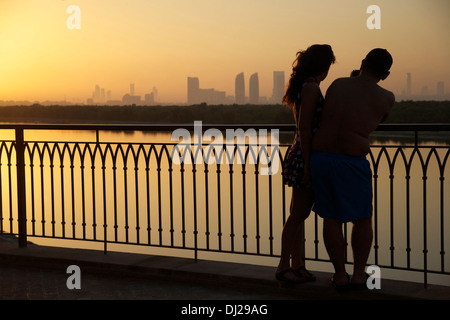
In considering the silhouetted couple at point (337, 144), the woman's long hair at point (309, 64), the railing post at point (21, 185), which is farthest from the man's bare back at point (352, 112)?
the railing post at point (21, 185)

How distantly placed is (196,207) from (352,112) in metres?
6.36

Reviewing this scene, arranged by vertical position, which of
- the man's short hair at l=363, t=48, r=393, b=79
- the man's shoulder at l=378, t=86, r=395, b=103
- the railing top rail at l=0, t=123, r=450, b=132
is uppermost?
the man's short hair at l=363, t=48, r=393, b=79

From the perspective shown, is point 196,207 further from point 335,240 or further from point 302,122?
point 302,122

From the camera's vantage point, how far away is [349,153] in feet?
12.1

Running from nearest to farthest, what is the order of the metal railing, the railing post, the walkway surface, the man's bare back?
the man's bare back
the walkway surface
the metal railing
the railing post

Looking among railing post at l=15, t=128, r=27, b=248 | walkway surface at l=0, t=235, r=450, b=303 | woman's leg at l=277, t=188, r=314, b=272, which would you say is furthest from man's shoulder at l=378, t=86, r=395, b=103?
railing post at l=15, t=128, r=27, b=248

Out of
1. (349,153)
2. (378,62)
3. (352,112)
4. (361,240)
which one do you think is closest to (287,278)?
(361,240)

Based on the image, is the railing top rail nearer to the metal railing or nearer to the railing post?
the metal railing

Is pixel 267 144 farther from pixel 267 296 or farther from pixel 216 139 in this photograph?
pixel 267 296

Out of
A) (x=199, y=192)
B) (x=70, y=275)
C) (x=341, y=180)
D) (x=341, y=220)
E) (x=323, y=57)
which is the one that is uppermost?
(x=323, y=57)

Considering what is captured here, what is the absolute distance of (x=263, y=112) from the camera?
41.3 m

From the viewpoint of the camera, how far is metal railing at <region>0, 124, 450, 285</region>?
450 centimetres
